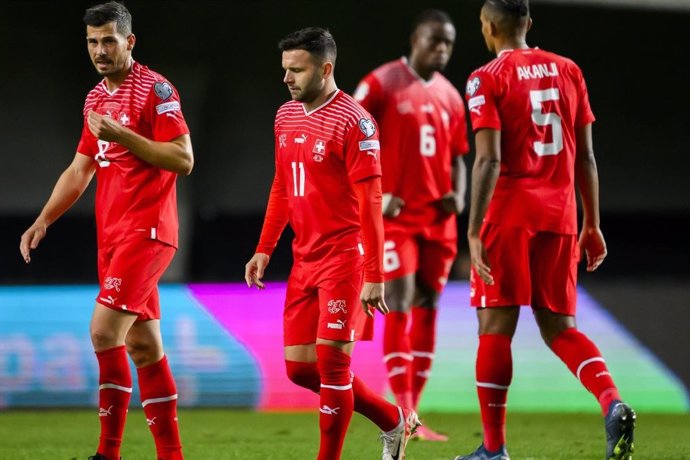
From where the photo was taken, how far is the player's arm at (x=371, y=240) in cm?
Answer: 496

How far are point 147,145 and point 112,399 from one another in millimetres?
1170

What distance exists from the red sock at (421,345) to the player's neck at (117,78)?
9.27 ft

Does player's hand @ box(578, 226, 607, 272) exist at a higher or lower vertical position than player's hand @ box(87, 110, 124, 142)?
lower

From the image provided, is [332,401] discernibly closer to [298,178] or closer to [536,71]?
[298,178]

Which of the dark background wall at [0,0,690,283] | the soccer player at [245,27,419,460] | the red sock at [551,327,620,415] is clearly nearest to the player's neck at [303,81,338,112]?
the soccer player at [245,27,419,460]

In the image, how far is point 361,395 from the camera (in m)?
5.38

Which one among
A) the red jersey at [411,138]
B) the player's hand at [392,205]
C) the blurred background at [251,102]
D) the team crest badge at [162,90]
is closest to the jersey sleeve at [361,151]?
the team crest badge at [162,90]

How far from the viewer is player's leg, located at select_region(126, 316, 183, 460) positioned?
5.38m

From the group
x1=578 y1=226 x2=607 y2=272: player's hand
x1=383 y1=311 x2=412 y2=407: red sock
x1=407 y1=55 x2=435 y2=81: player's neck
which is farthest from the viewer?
x1=407 y1=55 x2=435 y2=81: player's neck

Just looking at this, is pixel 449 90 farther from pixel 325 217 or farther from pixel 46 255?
pixel 46 255

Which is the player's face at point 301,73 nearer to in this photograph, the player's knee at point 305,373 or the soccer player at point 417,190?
the player's knee at point 305,373

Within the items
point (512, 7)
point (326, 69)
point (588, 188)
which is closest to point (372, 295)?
point (326, 69)

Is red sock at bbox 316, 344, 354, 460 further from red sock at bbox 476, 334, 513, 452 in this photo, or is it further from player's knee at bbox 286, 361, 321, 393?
red sock at bbox 476, 334, 513, 452

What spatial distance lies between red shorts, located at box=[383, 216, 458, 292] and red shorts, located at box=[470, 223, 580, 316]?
180cm
